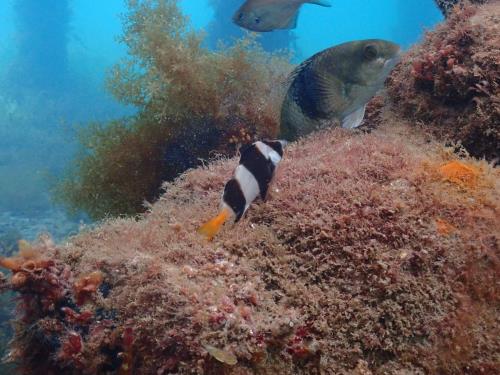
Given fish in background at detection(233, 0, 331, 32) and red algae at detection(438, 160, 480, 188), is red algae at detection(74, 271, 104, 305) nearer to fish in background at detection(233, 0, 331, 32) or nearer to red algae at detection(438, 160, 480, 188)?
red algae at detection(438, 160, 480, 188)

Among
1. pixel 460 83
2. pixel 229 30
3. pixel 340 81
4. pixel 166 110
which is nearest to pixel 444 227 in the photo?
pixel 340 81

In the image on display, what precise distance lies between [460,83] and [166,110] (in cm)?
430

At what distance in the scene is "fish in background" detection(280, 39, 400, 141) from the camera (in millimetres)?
3654

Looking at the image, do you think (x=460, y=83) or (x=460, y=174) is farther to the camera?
(x=460, y=83)

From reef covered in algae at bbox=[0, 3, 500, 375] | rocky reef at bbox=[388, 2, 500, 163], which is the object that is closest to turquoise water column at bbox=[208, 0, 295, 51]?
rocky reef at bbox=[388, 2, 500, 163]

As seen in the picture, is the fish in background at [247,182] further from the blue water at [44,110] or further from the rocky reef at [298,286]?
the blue water at [44,110]

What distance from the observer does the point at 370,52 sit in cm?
363

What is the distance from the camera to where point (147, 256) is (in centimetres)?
251

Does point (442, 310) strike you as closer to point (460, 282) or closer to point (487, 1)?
point (460, 282)

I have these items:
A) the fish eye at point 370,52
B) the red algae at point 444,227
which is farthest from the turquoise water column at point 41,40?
Answer: the red algae at point 444,227

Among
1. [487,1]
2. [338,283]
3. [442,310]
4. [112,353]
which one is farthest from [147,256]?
[487,1]

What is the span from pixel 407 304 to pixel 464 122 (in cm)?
263

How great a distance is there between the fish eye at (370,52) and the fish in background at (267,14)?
70.0 inches

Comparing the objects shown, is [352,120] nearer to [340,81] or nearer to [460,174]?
[340,81]
